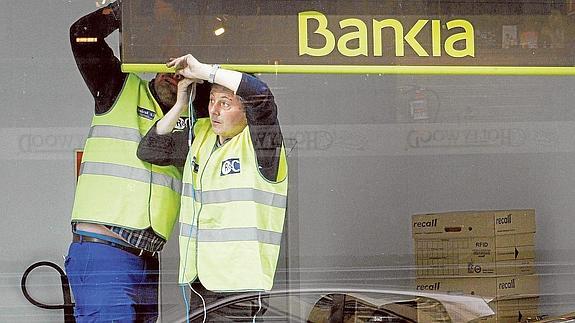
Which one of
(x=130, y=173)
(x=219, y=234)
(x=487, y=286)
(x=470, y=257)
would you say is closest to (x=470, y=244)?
Result: (x=470, y=257)

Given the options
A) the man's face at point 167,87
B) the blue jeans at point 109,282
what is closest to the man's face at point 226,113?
the man's face at point 167,87

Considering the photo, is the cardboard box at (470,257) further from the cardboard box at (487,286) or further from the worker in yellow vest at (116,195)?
the worker in yellow vest at (116,195)

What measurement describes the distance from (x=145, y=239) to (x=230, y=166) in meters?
0.37

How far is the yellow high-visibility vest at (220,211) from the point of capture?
2771mm

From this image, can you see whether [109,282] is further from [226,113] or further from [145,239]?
[226,113]

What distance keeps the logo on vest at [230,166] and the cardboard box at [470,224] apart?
0.80m

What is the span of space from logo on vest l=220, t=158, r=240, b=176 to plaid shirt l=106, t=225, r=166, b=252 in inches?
11.7

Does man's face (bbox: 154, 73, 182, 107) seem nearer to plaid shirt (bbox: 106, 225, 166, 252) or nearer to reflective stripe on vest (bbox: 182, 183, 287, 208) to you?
reflective stripe on vest (bbox: 182, 183, 287, 208)

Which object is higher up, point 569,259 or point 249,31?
point 249,31

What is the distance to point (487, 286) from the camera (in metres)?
3.22

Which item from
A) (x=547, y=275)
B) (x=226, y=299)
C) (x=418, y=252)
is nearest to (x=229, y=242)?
(x=226, y=299)

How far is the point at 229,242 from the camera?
2.78 m

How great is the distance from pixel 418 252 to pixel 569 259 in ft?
2.14

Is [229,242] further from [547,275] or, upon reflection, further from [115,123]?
[547,275]
